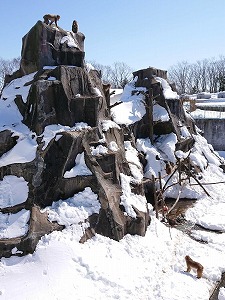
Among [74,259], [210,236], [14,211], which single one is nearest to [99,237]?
[74,259]

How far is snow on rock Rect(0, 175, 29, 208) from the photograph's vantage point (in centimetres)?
1016

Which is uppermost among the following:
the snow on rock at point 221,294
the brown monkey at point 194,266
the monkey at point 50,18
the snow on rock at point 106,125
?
the monkey at point 50,18

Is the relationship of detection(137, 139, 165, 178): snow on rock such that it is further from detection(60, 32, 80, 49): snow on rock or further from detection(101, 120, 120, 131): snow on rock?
detection(60, 32, 80, 49): snow on rock

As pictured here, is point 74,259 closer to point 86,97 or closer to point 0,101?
point 86,97

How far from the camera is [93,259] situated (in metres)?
8.90

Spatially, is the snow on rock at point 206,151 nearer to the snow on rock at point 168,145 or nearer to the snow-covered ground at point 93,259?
the snow on rock at point 168,145

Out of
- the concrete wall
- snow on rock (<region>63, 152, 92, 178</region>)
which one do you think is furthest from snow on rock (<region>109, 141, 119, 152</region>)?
the concrete wall

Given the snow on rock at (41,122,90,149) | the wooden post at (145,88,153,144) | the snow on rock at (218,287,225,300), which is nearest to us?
the snow on rock at (218,287,225,300)

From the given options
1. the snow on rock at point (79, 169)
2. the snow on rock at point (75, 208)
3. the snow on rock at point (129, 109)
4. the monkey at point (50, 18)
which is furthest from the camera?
the snow on rock at point (129, 109)

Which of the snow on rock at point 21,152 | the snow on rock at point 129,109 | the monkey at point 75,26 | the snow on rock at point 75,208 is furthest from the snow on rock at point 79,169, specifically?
the monkey at point 75,26

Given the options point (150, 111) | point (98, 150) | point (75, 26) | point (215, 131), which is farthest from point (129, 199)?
point (215, 131)

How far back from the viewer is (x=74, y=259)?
873cm

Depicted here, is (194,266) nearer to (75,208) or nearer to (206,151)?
(75,208)

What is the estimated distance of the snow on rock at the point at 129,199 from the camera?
434 inches
